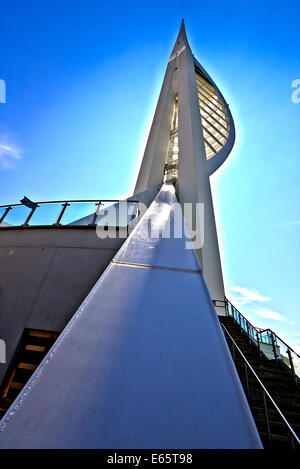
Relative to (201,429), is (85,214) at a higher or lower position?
higher

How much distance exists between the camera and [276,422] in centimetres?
230

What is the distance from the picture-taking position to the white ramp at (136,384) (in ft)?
2.52

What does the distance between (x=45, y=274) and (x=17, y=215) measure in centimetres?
243

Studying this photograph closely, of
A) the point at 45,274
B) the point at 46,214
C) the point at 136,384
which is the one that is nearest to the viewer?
the point at 136,384

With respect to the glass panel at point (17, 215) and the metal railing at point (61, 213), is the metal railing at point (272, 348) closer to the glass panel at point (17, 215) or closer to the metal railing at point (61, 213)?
the metal railing at point (61, 213)

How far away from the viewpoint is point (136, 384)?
96cm

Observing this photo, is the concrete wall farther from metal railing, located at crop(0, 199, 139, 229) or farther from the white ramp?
the white ramp

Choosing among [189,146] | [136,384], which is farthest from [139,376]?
[189,146]

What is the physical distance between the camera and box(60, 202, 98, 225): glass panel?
5.19m

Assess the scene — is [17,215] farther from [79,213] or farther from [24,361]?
[24,361]

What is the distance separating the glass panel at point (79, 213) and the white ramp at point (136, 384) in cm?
389

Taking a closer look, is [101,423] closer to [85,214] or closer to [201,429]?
[201,429]

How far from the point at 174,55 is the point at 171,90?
16.9 ft

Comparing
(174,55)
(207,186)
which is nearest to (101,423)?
(207,186)
